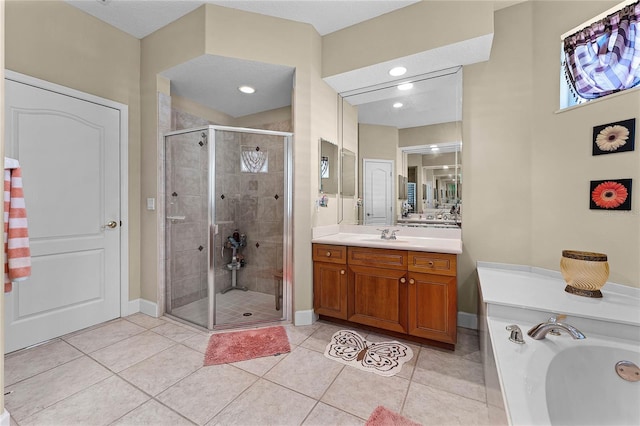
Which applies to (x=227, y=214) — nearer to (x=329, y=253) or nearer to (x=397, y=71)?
(x=329, y=253)

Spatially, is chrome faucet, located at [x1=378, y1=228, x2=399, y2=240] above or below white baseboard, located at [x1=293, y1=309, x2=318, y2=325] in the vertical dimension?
above

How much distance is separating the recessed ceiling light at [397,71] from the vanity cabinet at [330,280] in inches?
67.5

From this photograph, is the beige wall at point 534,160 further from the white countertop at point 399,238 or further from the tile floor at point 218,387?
the tile floor at point 218,387

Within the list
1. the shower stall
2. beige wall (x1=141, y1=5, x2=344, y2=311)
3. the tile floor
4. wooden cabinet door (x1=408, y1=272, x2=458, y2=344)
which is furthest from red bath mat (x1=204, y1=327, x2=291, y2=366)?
wooden cabinet door (x1=408, y1=272, x2=458, y2=344)

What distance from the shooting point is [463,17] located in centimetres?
213

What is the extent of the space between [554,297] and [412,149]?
5.57ft

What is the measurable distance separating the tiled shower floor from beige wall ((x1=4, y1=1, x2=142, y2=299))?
0.67 m

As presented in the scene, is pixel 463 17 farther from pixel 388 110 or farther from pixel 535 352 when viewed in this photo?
pixel 535 352

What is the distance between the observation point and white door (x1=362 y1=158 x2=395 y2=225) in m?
2.93

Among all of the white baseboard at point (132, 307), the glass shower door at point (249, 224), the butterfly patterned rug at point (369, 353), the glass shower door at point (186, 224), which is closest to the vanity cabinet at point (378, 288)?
the butterfly patterned rug at point (369, 353)

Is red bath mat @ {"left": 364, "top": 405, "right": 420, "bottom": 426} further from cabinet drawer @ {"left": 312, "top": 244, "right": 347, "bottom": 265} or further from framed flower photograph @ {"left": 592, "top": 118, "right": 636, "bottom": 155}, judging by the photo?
framed flower photograph @ {"left": 592, "top": 118, "right": 636, "bottom": 155}

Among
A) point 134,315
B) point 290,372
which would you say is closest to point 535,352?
point 290,372

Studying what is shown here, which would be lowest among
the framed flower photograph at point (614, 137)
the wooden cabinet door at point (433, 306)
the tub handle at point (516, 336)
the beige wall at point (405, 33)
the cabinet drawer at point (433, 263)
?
the wooden cabinet door at point (433, 306)

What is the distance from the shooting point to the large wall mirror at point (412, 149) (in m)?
2.58
